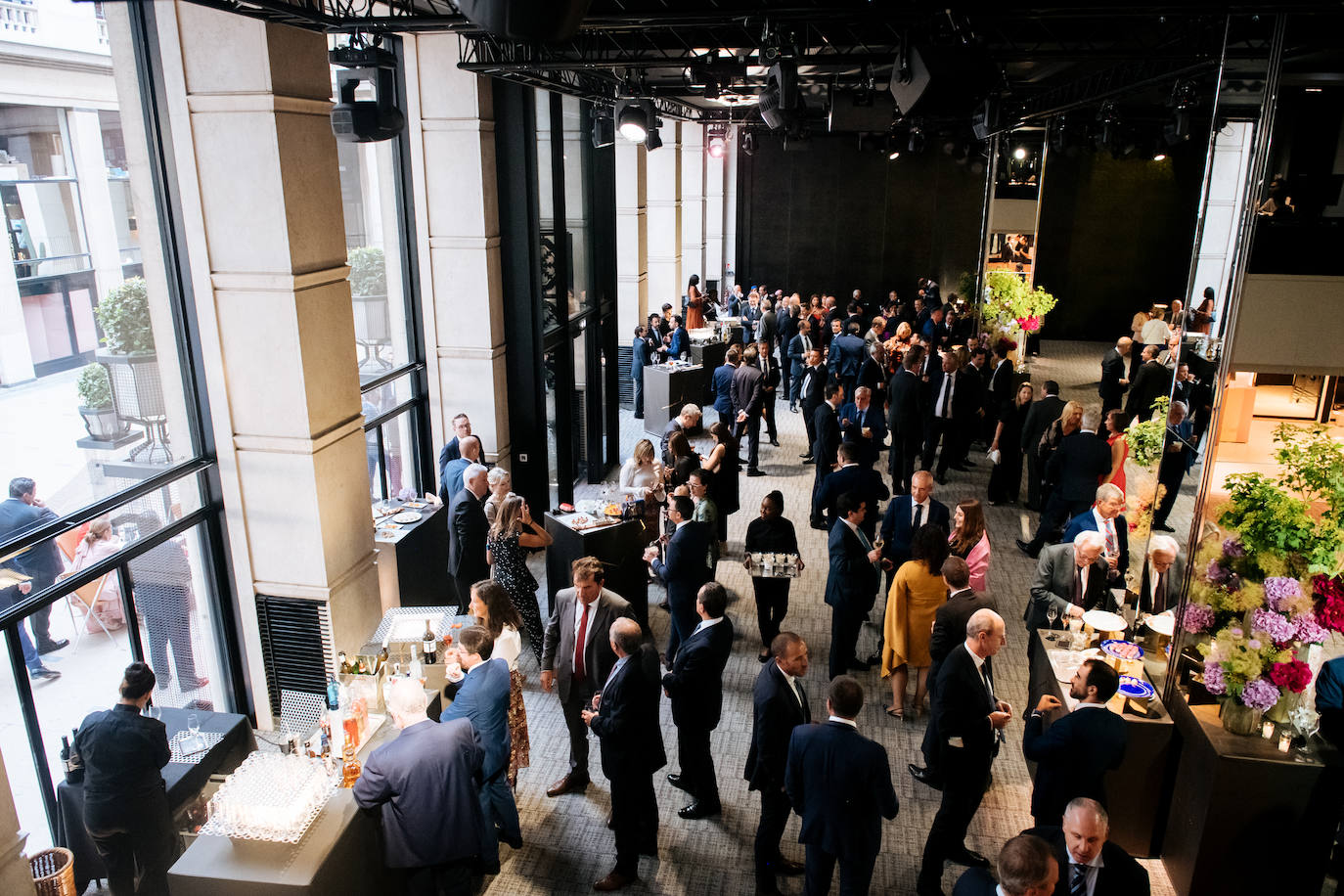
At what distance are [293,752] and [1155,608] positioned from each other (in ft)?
16.0

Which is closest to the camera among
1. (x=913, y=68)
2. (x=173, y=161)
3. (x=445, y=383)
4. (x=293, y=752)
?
(x=293, y=752)

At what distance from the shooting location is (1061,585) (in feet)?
18.1

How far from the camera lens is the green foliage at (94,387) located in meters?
4.62

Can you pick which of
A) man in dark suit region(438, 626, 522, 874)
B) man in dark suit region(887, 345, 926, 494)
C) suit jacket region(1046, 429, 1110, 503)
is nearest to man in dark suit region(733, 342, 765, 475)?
man in dark suit region(887, 345, 926, 494)

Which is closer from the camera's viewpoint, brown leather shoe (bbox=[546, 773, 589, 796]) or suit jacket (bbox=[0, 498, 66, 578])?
suit jacket (bbox=[0, 498, 66, 578])

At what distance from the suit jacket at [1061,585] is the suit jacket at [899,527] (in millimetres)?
796

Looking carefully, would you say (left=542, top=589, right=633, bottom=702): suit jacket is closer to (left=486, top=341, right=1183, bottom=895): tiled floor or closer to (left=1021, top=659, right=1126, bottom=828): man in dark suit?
(left=486, top=341, right=1183, bottom=895): tiled floor

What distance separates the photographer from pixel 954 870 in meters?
4.75

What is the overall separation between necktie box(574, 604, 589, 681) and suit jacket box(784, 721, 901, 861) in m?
1.49

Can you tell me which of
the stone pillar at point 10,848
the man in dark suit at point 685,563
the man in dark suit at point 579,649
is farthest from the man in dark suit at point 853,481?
the stone pillar at point 10,848

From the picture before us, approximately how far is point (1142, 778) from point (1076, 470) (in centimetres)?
352

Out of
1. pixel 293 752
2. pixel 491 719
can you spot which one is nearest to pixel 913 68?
pixel 491 719

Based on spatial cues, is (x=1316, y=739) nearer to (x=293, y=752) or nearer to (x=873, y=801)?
(x=873, y=801)

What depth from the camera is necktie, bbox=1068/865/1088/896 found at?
3293 mm
